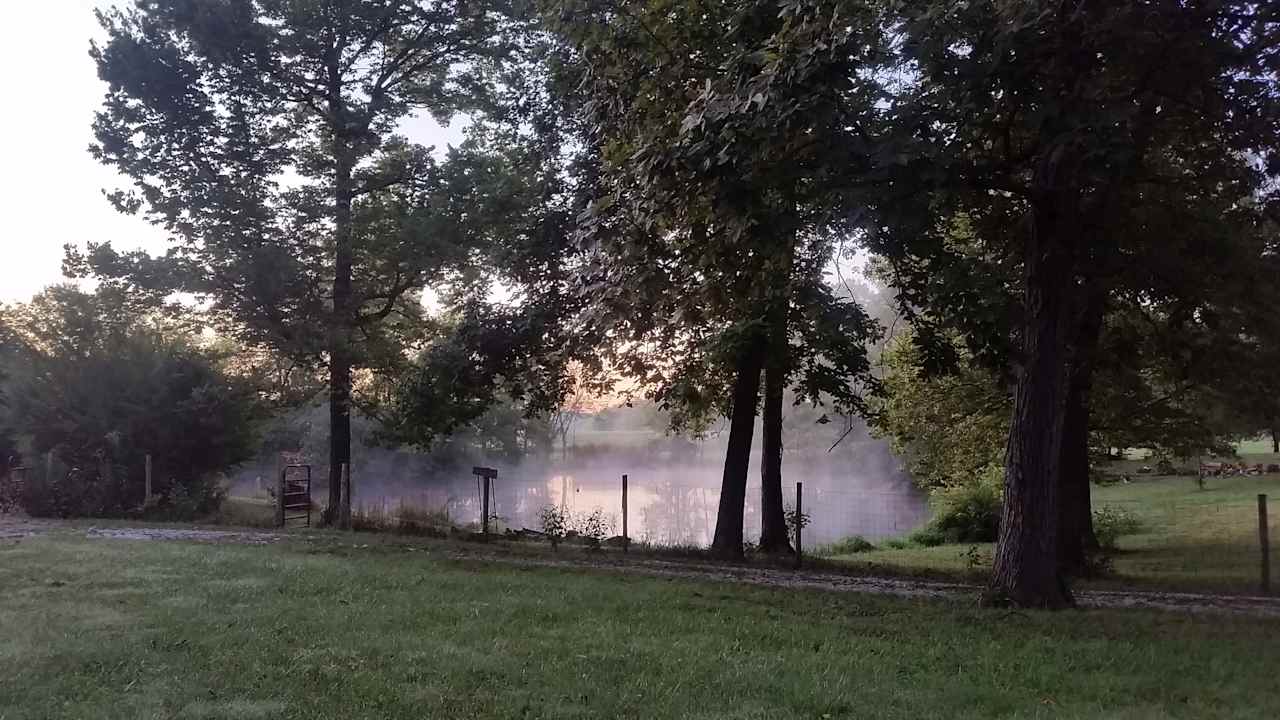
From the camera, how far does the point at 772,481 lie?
16.9 m

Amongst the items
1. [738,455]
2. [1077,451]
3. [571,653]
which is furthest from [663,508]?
[571,653]

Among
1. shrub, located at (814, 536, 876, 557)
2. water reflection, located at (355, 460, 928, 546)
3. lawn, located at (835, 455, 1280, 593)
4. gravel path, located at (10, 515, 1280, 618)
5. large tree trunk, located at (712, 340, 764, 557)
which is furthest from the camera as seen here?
water reflection, located at (355, 460, 928, 546)

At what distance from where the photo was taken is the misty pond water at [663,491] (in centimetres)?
2900

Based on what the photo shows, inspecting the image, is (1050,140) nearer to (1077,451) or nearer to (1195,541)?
(1077,451)

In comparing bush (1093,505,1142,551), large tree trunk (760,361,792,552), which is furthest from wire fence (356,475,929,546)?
bush (1093,505,1142,551)

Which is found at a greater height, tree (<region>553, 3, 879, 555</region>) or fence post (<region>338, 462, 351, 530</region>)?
tree (<region>553, 3, 879, 555</region>)

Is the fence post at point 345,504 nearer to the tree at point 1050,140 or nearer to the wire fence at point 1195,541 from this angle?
the tree at point 1050,140

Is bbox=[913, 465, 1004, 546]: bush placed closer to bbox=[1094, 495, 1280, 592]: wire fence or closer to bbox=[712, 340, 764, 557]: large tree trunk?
bbox=[1094, 495, 1280, 592]: wire fence

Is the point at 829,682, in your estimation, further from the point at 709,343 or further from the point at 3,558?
the point at 3,558

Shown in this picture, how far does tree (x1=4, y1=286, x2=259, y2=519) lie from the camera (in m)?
19.9

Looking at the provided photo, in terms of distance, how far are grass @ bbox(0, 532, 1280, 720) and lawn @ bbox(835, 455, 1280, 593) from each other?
512cm

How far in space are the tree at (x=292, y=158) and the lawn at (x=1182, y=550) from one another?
11513 millimetres

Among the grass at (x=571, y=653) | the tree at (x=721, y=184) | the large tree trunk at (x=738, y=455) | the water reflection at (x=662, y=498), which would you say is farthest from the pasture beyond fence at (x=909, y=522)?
the grass at (x=571, y=653)

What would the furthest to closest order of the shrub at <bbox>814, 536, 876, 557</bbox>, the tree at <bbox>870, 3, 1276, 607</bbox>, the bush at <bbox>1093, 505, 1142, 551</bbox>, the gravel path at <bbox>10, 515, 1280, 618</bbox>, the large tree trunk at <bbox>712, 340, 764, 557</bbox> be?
1. the shrub at <bbox>814, 536, 876, 557</bbox>
2. the bush at <bbox>1093, 505, 1142, 551</bbox>
3. the large tree trunk at <bbox>712, 340, 764, 557</bbox>
4. the gravel path at <bbox>10, 515, 1280, 618</bbox>
5. the tree at <bbox>870, 3, 1276, 607</bbox>
